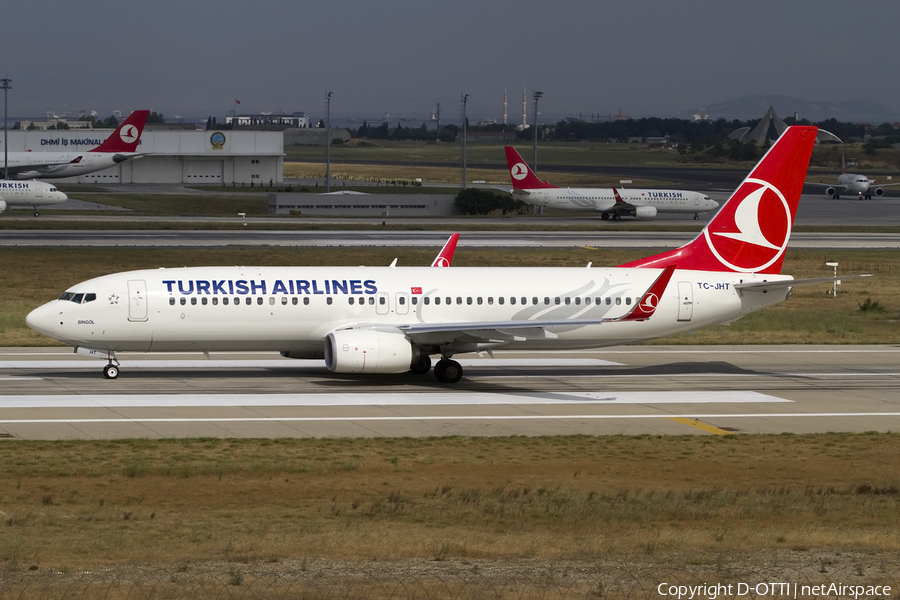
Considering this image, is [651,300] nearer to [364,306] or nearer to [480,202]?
[364,306]

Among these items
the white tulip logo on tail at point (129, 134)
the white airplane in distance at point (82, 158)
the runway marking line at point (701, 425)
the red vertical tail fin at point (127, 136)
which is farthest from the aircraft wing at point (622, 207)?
the runway marking line at point (701, 425)

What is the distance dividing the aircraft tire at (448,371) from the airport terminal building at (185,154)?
12817cm

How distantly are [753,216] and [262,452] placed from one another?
22550 mm

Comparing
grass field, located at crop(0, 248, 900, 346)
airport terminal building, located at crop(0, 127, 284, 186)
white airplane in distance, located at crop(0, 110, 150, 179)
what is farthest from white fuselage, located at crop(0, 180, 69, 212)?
airport terminal building, located at crop(0, 127, 284, 186)

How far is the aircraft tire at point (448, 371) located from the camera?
37219 mm

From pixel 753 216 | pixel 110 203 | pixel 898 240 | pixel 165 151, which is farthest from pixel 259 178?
pixel 753 216

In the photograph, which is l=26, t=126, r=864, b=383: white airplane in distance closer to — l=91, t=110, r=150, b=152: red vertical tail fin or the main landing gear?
the main landing gear

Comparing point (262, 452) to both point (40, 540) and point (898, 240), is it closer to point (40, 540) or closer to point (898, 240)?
point (40, 540)

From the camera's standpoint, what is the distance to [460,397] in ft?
114

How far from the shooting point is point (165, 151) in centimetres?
16038

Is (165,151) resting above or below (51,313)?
above

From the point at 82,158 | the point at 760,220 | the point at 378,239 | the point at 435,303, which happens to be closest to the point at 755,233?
the point at 760,220

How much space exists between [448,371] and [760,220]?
13.3 m

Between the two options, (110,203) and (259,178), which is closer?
(110,203)
